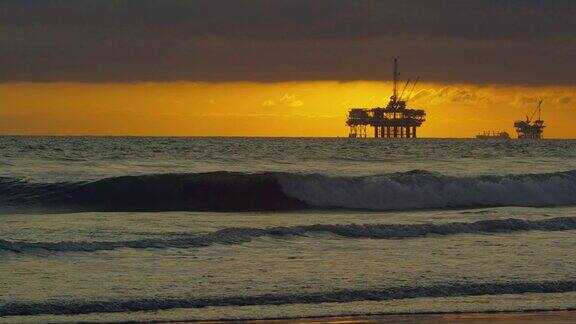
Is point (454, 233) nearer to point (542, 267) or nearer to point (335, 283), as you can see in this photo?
point (542, 267)

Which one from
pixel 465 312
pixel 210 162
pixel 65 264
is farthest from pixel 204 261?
pixel 210 162

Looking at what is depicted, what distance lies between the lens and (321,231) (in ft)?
76.8

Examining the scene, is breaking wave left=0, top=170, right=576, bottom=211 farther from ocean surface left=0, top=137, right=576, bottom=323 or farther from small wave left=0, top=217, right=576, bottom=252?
small wave left=0, top=217, right=576, bottom=252

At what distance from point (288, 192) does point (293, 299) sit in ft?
85.7

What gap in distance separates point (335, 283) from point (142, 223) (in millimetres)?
10961

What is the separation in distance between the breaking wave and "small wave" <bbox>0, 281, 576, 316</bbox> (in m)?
20.9

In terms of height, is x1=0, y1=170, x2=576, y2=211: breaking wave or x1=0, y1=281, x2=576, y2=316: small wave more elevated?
x1=0, y1=281, x2=576, y2=316: small wave

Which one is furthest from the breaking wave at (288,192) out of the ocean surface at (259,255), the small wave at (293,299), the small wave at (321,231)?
the small wave at (293,299)

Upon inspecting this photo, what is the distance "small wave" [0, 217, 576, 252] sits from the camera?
62.8 ft

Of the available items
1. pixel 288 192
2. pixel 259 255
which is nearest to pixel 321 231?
pixel 259 255

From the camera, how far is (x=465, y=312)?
13.5 metres

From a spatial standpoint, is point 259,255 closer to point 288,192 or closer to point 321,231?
point 321,231

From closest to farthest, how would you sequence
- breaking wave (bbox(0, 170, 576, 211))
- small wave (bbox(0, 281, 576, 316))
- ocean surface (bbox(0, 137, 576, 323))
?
small wave (bbox(0, 281, 576, 316)), ocean surface (bbox(0, 137, 576, 323)), breaking wave (bbox(0, 170, 576, 211))

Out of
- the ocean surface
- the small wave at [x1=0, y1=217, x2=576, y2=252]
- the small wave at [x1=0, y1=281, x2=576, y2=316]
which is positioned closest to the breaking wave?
the ocean surface
